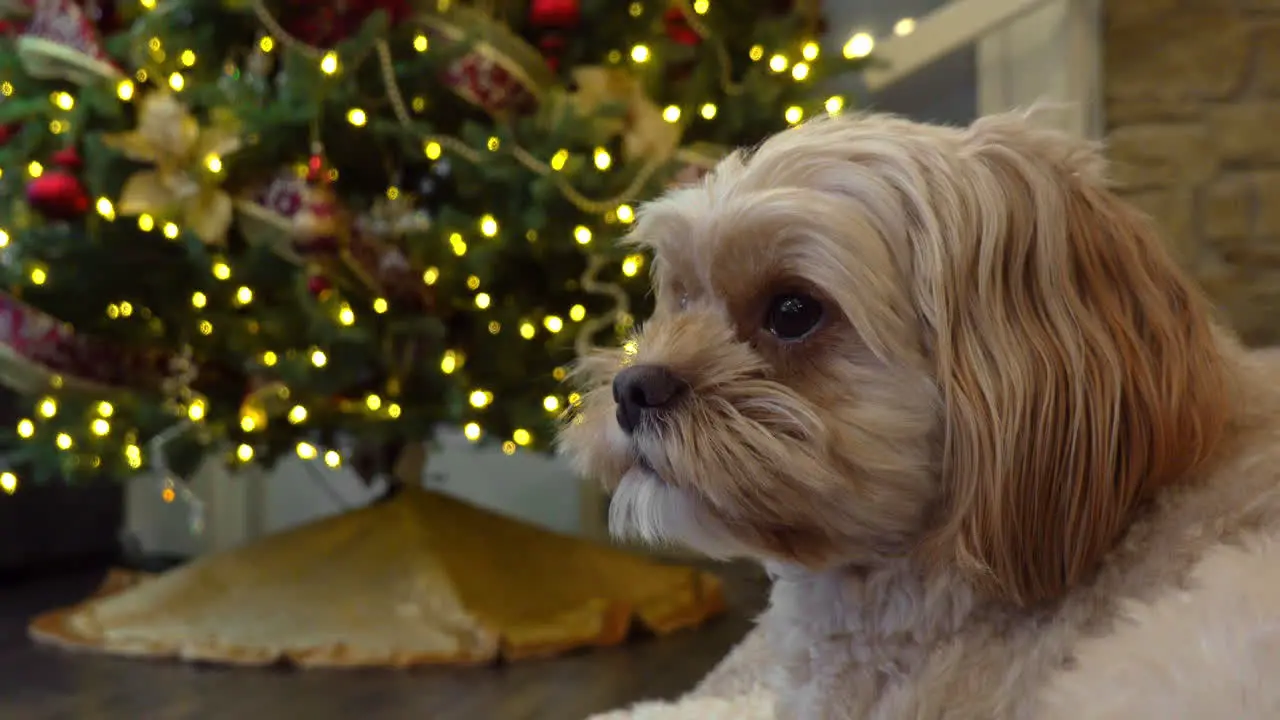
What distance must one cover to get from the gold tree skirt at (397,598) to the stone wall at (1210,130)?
3.99ft

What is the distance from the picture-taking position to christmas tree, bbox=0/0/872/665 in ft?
6.83

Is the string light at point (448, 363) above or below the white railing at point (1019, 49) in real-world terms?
below

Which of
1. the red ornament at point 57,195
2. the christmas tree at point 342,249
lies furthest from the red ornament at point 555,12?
the red ornament at point 57,195

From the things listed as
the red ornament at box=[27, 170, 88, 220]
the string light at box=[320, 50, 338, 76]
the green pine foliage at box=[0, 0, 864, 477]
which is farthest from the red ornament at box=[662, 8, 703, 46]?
the red ornament at box=[27, 170, 88, 220]

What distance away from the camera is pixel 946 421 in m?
0.92

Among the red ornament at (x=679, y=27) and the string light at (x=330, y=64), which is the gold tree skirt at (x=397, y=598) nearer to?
the string light at (x=330, y=64)

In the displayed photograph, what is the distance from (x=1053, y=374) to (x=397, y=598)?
5.00 ft

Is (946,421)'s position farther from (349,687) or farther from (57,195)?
(57,195)

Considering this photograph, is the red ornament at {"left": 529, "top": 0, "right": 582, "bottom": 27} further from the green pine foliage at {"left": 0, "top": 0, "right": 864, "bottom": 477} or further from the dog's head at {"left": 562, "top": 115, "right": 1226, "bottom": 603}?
the dog's head at {"left": 562, "top": 115, "right": 1226, "bottom": 603}

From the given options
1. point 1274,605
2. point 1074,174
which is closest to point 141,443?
point 1074,174

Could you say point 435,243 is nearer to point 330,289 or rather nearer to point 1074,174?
point 330,289

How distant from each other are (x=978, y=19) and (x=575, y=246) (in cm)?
105

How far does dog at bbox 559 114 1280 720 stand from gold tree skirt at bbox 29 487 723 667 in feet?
3.73

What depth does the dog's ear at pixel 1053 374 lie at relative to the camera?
2.84 ft
